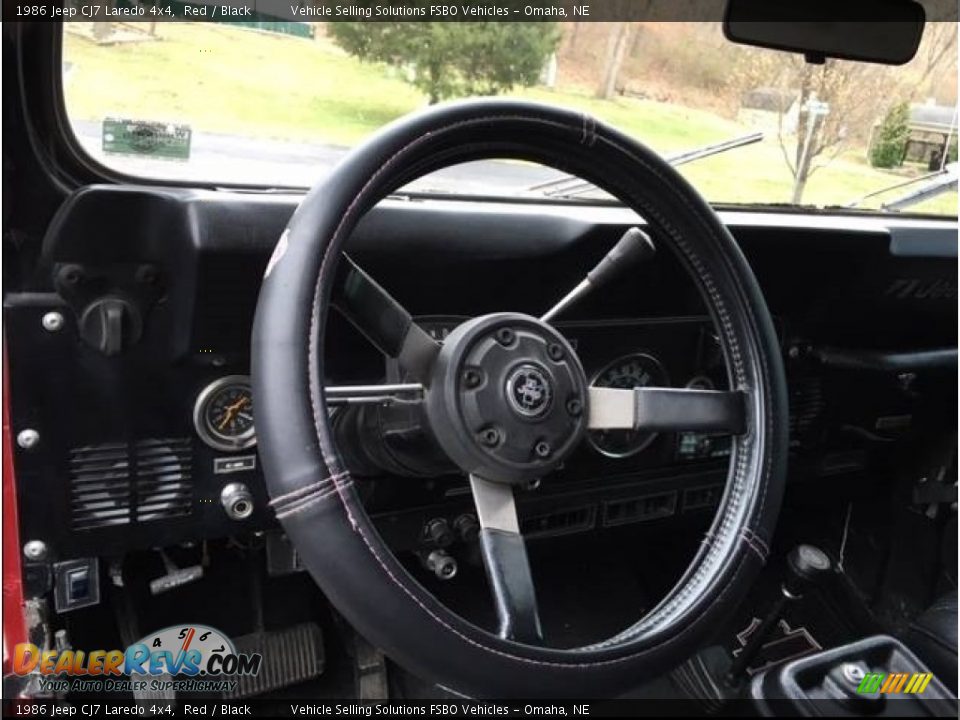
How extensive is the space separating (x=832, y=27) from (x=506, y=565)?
52.2 inches

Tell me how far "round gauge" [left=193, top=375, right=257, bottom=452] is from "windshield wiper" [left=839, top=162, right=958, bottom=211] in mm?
1757

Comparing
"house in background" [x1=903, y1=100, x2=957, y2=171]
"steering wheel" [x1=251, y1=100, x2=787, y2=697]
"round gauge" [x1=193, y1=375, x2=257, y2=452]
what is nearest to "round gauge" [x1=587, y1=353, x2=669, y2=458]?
"steering wheel" [x1=251, y1=100, x2=787, y2=697]

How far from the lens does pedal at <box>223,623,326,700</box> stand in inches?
88.1

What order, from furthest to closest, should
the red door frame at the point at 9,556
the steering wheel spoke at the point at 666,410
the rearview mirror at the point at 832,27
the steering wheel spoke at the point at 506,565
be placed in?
the rearview mirror at the point at 832,27
the red door frame at the point at 9,556
the steering wheel spoke at the point at 666,410
the steering wheel spoke at the point at 506,565

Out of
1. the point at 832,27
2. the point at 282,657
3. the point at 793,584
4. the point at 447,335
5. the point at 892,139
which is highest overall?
the point at 832,27

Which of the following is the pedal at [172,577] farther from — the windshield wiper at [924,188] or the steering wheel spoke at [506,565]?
the windshield wiper at [924,188]

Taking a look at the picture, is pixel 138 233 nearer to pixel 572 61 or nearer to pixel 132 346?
pixel 132 346

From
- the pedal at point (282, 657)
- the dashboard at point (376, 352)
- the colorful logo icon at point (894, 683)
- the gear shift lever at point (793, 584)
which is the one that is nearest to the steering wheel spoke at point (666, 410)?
the dashboard at point (376, 352)

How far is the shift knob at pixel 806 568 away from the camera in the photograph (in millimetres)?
2244

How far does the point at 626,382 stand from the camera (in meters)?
2.21

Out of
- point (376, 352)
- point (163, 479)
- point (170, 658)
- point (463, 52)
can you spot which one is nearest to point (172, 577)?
point (170, 658)

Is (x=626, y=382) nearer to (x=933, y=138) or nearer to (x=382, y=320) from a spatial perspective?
(x=382, y=320)

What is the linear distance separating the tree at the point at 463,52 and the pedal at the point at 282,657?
1324 mm

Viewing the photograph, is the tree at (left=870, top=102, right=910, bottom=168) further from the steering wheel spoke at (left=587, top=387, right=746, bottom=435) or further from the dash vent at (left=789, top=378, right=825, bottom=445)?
the steering wheel spoke at (left=587, top=387, right=746, bottom=435)
